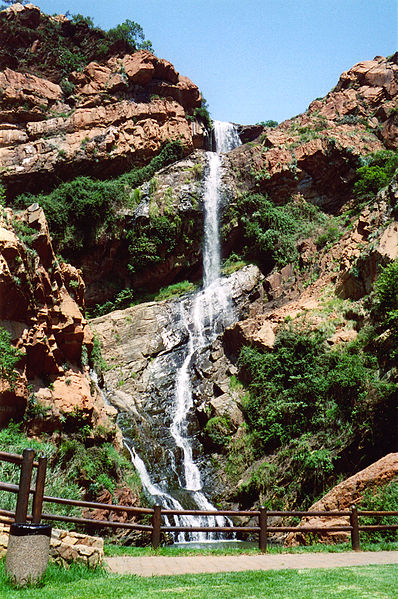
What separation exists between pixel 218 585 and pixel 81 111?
1342 inches

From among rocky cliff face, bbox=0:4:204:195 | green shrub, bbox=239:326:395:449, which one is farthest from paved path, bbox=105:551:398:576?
rocky cliff face, bbox=0:4:204:195

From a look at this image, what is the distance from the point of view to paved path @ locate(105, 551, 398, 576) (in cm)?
702

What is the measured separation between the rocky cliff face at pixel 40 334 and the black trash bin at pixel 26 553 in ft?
24.4

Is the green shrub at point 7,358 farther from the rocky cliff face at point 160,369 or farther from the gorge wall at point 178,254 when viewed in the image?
the rocky cliff face at point 160,369

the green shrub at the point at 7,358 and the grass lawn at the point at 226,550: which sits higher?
the green shrub at the point at 7,358

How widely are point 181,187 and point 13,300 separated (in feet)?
66.5

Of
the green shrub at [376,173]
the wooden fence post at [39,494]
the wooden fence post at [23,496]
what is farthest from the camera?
the green shrub at [376,173]

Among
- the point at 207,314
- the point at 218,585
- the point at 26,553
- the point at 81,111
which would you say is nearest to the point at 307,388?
the point at 207,314

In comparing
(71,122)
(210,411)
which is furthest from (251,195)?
(210,411)

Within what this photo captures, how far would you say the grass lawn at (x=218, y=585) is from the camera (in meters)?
4.83

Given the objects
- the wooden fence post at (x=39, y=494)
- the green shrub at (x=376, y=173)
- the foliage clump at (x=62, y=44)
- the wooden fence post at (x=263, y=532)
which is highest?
the foliage clump at (x=62, y=44)

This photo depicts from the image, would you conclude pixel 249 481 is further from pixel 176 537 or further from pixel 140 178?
pixel 140 178

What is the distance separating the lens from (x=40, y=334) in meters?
14.1

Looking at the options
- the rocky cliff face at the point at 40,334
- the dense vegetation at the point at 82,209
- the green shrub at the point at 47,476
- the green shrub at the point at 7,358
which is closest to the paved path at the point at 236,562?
the green shrub at the point at 47,476
